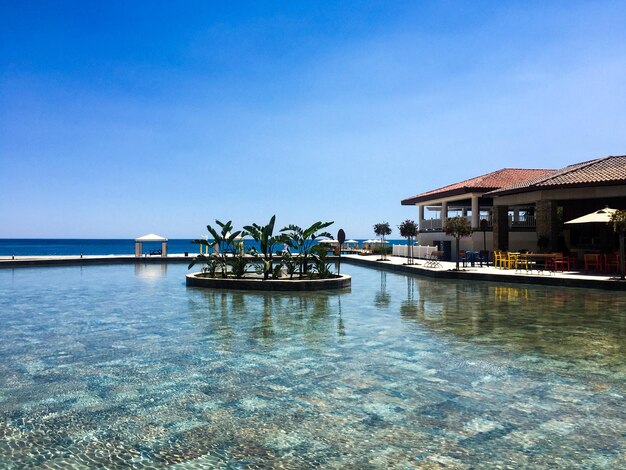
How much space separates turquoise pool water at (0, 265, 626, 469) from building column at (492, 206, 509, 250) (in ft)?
59.5

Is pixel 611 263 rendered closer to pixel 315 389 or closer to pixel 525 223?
pixel 525 223

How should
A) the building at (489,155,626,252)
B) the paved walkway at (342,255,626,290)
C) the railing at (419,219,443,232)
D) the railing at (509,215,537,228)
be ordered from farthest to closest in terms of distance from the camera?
the railing at (419,219,443,232) → the railing at (509,215,537,228) → the building at (489,155,626,252) → the paved walkway at (342,255,626,290)

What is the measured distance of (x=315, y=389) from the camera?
20.9ft

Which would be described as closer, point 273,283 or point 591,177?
point 273,283

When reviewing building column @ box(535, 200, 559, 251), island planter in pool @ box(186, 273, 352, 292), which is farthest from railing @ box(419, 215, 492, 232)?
island planter in pool @ box(186, 273, 352, 292)

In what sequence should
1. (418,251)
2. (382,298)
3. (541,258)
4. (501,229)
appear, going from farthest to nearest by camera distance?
(418,251)
(501,229)
(541,258)
(382,298)

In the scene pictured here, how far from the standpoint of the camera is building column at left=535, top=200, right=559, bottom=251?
84.5ft

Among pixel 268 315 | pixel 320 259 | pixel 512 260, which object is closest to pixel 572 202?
pixel 512 260

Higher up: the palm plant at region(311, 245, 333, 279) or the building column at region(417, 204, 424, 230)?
the building column at region(417, 204, 424, 230)

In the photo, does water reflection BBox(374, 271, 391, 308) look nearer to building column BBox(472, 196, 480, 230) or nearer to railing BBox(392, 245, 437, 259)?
railing BBox(392, 245, 437, 259)

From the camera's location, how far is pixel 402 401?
5883mm

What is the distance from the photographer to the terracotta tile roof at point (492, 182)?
33.6 m

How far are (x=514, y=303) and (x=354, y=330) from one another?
657cm

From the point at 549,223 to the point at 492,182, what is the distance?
9.27 meters
